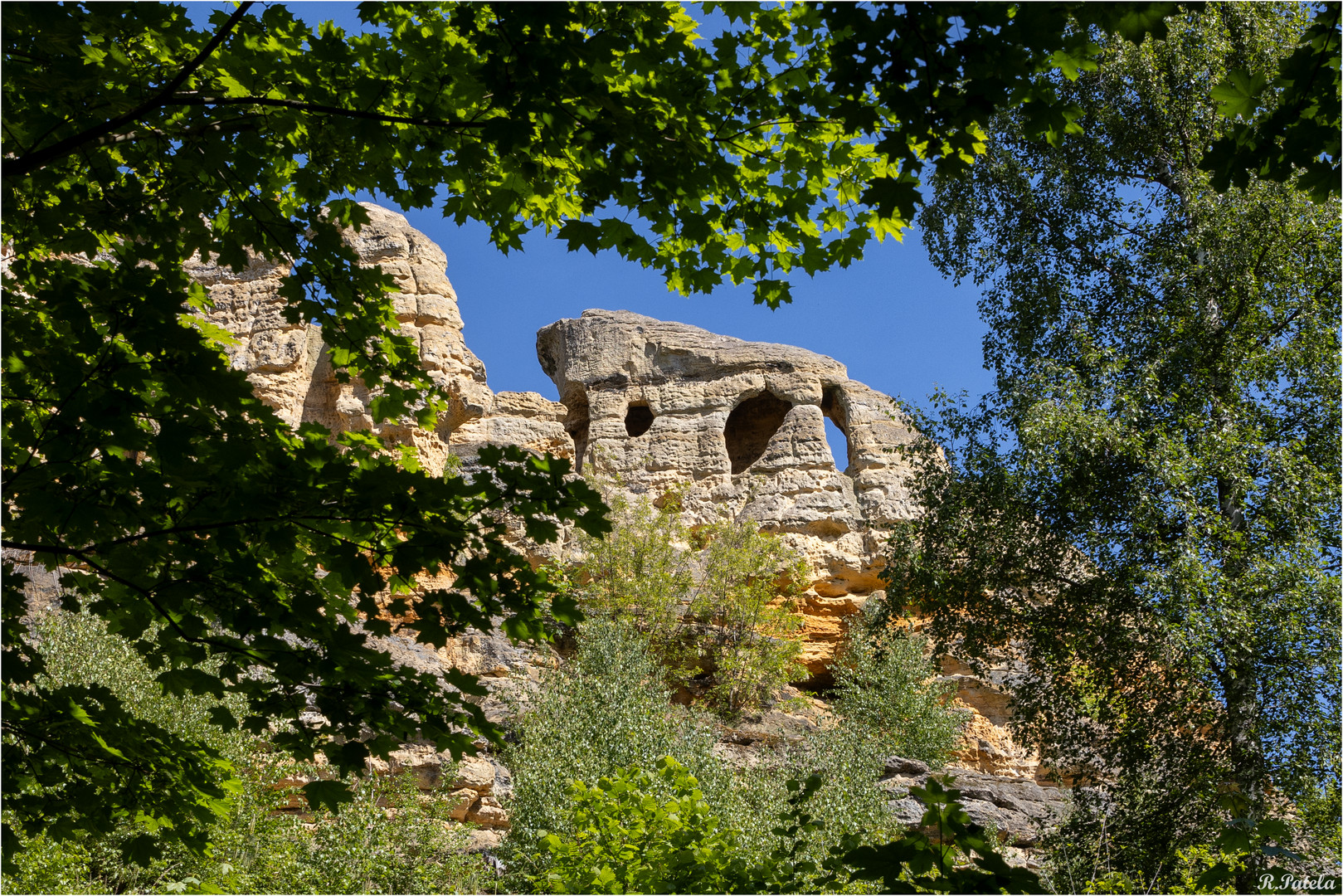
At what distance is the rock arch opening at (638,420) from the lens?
3259 cm

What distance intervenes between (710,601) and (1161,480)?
15031mm

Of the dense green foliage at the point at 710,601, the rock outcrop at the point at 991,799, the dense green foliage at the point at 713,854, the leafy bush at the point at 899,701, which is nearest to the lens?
the dense green foliage at the point at 713,854

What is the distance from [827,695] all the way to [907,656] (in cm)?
399

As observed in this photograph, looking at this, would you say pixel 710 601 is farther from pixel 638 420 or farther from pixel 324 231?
pixel 324 231

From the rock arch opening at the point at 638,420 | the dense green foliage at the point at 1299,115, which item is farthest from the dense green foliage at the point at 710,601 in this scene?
the dense green foliage at the point at 1299,115

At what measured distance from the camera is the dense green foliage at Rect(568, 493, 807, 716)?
22797 mm

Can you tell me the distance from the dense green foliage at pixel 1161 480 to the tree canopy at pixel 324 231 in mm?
7344

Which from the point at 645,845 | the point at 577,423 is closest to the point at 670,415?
the point at 577,423

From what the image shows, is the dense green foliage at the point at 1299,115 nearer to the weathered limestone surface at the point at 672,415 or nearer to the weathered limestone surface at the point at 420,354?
the weathered limestone surface at the point at 672,415

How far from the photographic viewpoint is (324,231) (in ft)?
14.3

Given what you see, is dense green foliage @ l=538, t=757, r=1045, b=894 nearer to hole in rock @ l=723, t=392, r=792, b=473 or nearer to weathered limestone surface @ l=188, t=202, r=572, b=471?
weathered limestone surface @ l=188, t=202, r=572, b=471

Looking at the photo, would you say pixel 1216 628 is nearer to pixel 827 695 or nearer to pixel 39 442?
pixel 39 442

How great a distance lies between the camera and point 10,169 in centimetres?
314

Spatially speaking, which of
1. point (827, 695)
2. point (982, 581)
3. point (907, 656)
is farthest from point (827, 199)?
point (827, 695)
